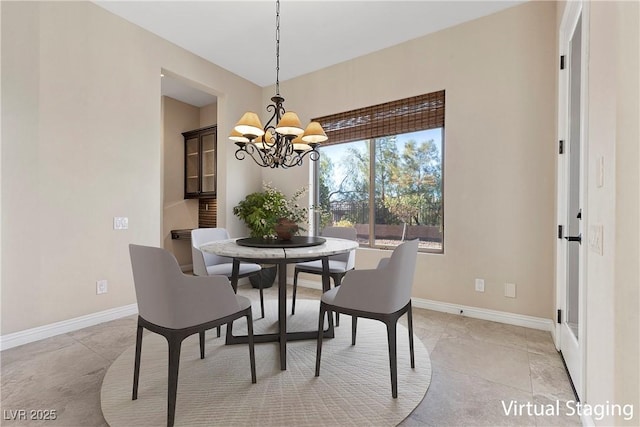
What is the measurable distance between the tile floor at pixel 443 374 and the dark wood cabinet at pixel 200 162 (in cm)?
249

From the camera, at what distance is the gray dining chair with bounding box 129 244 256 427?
143 cm

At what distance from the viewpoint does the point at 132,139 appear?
10.0 ft

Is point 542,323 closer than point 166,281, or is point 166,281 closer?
point 166,281

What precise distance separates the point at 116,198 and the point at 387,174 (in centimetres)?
291

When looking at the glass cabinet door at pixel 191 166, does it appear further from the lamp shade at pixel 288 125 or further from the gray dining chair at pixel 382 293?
the gray dining chair at pixel 382 293

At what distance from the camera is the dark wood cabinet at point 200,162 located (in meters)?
4.65

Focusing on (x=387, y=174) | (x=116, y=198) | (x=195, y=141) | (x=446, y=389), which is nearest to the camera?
(x=446, y=389)

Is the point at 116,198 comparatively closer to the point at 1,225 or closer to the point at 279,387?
the point at 1,225

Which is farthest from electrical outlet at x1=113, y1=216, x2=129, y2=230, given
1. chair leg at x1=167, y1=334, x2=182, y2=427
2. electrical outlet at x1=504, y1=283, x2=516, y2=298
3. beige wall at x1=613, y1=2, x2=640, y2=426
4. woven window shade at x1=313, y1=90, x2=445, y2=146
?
electrical outlet at x1=504, y1=283, x2=516, y2=298

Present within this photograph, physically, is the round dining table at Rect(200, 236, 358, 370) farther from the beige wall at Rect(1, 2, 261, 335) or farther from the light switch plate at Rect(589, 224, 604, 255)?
the beige wall at Rect(1, 2, 261, 335)

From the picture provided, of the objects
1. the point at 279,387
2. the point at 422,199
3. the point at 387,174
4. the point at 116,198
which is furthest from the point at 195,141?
the point at 279,387

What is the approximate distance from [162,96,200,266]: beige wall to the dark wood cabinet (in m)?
0.12

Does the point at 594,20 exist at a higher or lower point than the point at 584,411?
higher

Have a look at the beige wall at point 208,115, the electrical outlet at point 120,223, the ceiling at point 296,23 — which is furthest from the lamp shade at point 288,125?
the beige wall at point 208,115
